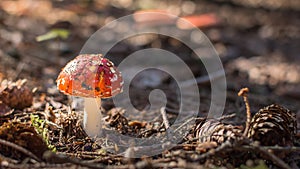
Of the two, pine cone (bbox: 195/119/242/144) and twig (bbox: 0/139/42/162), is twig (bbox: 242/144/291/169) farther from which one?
twig (bbox: 0/139/42/162)

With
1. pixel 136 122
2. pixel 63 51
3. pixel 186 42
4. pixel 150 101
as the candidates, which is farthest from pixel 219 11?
pixel 136 122

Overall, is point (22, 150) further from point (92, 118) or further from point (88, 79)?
point (92, 118)

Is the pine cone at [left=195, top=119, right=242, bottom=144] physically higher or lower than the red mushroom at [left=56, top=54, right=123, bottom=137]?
lower

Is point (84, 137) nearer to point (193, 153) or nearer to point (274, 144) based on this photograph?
point (193, 153)

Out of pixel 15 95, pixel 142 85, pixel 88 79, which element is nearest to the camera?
pixel 88 79

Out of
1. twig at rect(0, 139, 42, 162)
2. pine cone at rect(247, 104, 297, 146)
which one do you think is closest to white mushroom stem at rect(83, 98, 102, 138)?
Result: twig at rect(0, 139, 42, 162)

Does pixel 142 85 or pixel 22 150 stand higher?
pixel 142 85

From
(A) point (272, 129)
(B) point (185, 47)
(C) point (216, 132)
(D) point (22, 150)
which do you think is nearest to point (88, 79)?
(D) point (22, 150)
